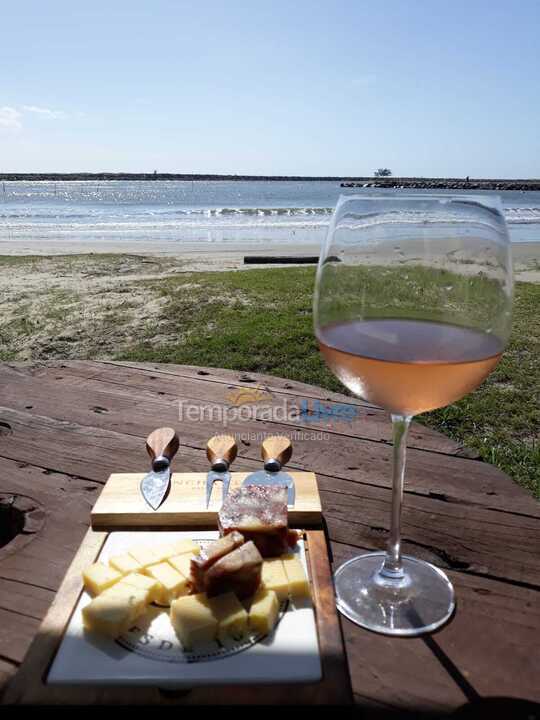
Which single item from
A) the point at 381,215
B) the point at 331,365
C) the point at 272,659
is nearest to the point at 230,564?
the point at 272,659

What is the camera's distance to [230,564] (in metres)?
0.93

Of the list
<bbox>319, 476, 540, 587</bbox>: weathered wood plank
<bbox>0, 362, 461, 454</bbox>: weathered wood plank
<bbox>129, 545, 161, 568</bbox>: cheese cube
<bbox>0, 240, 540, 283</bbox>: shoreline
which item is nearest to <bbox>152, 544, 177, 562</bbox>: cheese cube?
<bbox>129, 545, 161, 568</bbox>: cheese cube

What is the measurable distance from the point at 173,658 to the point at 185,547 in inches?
8.9

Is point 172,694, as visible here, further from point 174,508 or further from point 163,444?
point 163,444

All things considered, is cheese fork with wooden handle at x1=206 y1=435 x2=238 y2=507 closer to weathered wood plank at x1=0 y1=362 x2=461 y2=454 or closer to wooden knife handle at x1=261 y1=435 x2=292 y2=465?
wooden knife handle at x1=261 y1=435 x2=292 y2=465

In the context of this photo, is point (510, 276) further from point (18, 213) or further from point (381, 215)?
point (18, 213)

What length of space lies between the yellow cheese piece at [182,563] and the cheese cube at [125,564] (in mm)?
55

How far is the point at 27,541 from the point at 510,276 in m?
1.01

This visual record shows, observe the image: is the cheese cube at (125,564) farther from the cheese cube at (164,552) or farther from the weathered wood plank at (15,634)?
the weathered wood plank at (15,634)

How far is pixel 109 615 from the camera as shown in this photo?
2.91ft

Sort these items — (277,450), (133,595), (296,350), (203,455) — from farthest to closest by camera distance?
(296,350) → (203,455) → (277,450) → (133,595)

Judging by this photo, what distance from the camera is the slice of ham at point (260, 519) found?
1.07 metres

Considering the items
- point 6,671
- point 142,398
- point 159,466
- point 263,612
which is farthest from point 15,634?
point 142,398

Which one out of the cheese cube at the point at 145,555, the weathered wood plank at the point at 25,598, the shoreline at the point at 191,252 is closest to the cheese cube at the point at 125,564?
the cheese cube at the point at 145,555
